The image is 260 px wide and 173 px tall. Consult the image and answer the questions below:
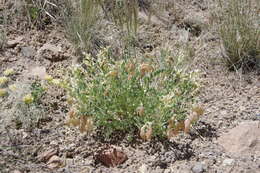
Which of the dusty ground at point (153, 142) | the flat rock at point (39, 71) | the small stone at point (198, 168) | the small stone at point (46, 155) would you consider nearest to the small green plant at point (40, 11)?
the dusty ground at point (153, 142)

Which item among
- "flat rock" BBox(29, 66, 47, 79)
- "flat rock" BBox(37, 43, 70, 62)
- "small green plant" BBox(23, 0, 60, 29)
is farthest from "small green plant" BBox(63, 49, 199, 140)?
"small green plant" BBox(23, 0, 60, 29)

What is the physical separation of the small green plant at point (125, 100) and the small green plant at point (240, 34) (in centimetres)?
94

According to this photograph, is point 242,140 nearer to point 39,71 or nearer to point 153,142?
point 153,142

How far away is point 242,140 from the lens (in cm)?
243

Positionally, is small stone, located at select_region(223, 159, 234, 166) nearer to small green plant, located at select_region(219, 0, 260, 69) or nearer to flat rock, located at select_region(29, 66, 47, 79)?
small green plant, located at select_region(219, 0, 260, 69)

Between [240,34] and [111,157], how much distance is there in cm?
166

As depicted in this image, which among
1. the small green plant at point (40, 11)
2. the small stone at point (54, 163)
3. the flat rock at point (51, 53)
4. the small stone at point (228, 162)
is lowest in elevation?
the small stone at point (54, 163)

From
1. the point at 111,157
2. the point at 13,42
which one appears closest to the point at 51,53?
the point at 13,42

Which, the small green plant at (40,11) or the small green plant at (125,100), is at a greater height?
the small green plant at (40,11)

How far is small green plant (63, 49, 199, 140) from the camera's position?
7.88 ft

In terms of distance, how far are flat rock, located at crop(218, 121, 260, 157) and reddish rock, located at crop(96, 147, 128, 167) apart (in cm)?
62

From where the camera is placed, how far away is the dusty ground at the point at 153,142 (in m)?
2.26

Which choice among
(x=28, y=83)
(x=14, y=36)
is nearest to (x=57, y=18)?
(x=14, y=36)

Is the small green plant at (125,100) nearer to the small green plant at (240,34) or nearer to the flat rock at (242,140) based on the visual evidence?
the flat rock at (242,140)
